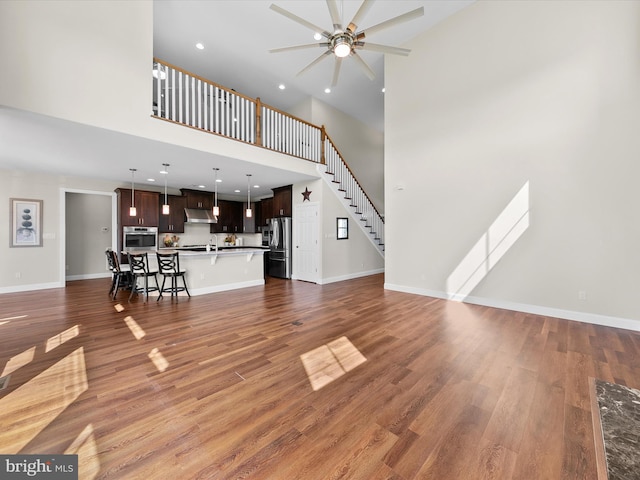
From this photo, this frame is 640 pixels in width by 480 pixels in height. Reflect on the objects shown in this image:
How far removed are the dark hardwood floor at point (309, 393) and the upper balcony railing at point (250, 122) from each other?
11.6 ft

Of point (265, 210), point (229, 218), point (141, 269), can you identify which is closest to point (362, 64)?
point (141, 269)

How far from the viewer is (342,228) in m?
7.34

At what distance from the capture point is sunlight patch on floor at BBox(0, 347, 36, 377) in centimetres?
245

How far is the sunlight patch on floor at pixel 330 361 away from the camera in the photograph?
2338mm

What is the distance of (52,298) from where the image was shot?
5223mm

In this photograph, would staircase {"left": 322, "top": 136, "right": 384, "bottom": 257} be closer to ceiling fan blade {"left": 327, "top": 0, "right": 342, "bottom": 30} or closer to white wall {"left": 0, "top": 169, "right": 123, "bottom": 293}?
ceiling fan blade {"left": 327, "top": 0, "right": 342, "bottom": 30}

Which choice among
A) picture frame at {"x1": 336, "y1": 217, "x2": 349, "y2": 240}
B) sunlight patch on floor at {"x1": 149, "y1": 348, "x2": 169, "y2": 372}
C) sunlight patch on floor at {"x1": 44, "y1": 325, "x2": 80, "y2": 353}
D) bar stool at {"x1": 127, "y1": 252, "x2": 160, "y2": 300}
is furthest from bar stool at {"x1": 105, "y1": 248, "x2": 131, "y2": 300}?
picture frame at {"x1": 336, "y1": 217, "x2": 349, "y2": 240}

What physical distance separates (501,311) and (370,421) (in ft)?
12.5

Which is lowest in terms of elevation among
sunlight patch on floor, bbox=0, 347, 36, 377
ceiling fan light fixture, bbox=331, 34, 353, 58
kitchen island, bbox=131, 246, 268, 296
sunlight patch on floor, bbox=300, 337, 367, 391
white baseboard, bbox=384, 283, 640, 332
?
sunlight patch on floor, bbox=0, 347, 36, 377

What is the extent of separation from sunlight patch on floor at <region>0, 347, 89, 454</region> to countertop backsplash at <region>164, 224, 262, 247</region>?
6.41 m

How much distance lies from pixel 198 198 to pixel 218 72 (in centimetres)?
388

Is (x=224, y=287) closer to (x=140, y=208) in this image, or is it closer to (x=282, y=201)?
(x=282, y=201)

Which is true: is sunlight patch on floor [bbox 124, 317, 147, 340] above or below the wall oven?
below

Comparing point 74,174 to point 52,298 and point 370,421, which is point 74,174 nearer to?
point 52,298
